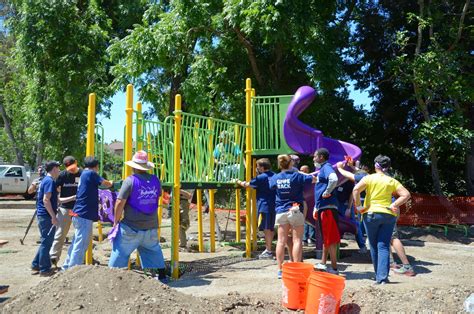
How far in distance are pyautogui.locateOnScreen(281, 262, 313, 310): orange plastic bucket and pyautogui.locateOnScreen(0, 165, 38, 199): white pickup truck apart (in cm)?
2261

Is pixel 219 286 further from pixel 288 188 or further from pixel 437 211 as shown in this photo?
pixel 437 211

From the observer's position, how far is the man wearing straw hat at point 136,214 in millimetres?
6164

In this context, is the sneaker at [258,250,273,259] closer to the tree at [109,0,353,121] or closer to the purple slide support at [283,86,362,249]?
the purple slide support at [283,86,362,249]

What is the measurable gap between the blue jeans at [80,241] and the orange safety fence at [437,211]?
9.87 meters

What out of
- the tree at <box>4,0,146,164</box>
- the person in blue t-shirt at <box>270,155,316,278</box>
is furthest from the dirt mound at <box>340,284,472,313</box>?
the tree at <box>4,0,146,164</box>

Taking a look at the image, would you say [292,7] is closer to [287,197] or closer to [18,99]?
[287,197]

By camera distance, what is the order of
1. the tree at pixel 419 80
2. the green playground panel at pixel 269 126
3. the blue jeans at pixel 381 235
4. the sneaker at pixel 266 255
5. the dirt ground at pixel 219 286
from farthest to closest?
the tree at pixel 419 80
the green playground panel at pixel 269 126
the sneaker at pixel 266 255
the blue jeans at pixel 381 235
the dirt ground at pixel 219 286

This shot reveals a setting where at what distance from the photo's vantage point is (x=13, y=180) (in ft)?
84.1

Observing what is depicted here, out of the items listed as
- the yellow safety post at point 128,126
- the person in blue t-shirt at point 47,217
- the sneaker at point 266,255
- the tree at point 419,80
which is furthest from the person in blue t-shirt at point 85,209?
the tree at point 419,80

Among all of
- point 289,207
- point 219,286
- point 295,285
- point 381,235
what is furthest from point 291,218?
point 295,285

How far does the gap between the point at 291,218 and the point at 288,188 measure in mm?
415

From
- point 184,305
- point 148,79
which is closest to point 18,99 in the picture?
point 148,79

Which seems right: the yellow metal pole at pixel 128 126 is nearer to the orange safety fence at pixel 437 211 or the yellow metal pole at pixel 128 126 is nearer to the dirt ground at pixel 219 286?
the dirt ground at pixel 219 286

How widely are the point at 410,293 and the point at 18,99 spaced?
2947 cm
